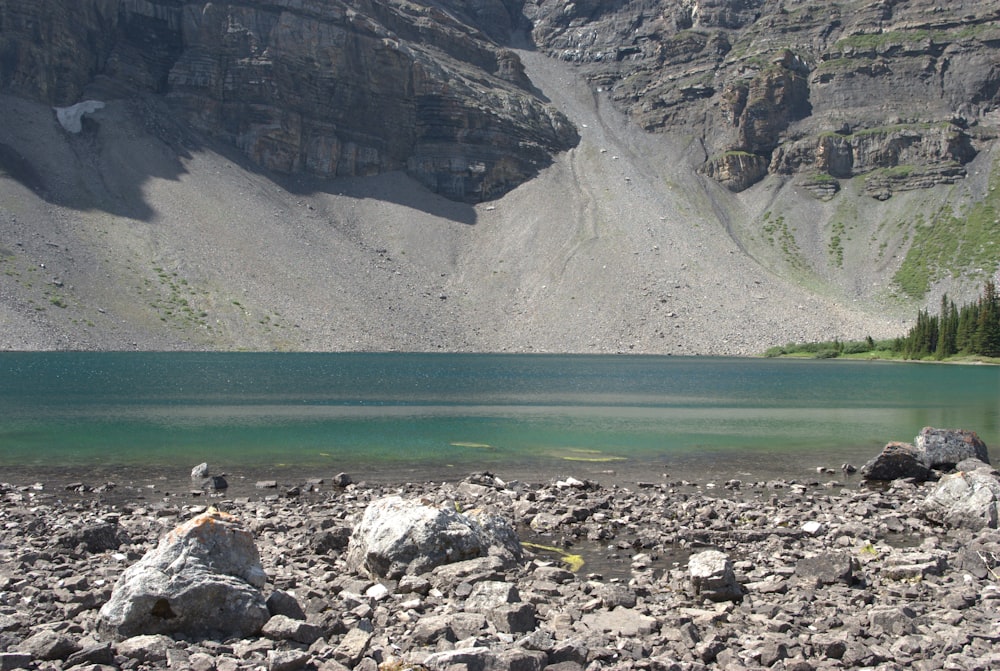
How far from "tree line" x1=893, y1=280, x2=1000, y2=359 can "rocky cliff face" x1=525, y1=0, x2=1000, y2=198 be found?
53028 millimetres

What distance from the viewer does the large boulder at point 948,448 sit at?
25.9 meters

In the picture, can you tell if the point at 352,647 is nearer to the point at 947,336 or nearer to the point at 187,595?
the point at 187,595

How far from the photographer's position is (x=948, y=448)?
26.2 metres

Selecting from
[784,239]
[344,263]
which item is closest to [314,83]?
[344,263]

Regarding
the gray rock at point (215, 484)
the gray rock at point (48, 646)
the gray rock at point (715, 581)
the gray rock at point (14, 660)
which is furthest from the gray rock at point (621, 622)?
the gray rock at point (215, 484)

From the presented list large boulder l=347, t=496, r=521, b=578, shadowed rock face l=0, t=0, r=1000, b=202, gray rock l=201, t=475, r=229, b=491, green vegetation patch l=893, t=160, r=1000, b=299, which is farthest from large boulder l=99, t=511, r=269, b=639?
shadowed rock face l=0, t=0, r=1000, b=202

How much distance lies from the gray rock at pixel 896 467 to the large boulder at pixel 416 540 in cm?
1593

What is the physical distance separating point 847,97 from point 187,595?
7634 inches

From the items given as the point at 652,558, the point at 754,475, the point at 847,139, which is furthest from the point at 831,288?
the point at 652,558

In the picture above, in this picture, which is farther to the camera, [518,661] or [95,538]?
[95,538]

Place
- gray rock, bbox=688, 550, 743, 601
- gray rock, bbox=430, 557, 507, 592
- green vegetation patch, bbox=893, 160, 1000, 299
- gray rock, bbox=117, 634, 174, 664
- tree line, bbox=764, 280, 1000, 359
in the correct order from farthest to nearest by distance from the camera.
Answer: green vegetation patch, bbox=893, 160, 1000, 299 < tree line, bbox=764, 280, 1000, 359 < gray rock, bbox=430, 557, 507, 592 < gray rock, bbox=688, 550, 743, 601 < gray rock, bbox=117, 634, 174, 664

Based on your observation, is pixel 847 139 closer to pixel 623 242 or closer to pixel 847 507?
pixel 623 242

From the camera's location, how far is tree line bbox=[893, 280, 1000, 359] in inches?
4405

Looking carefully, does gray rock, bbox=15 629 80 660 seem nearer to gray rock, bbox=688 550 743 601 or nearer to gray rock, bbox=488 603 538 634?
gray rock, bbox=488 603 538 634
